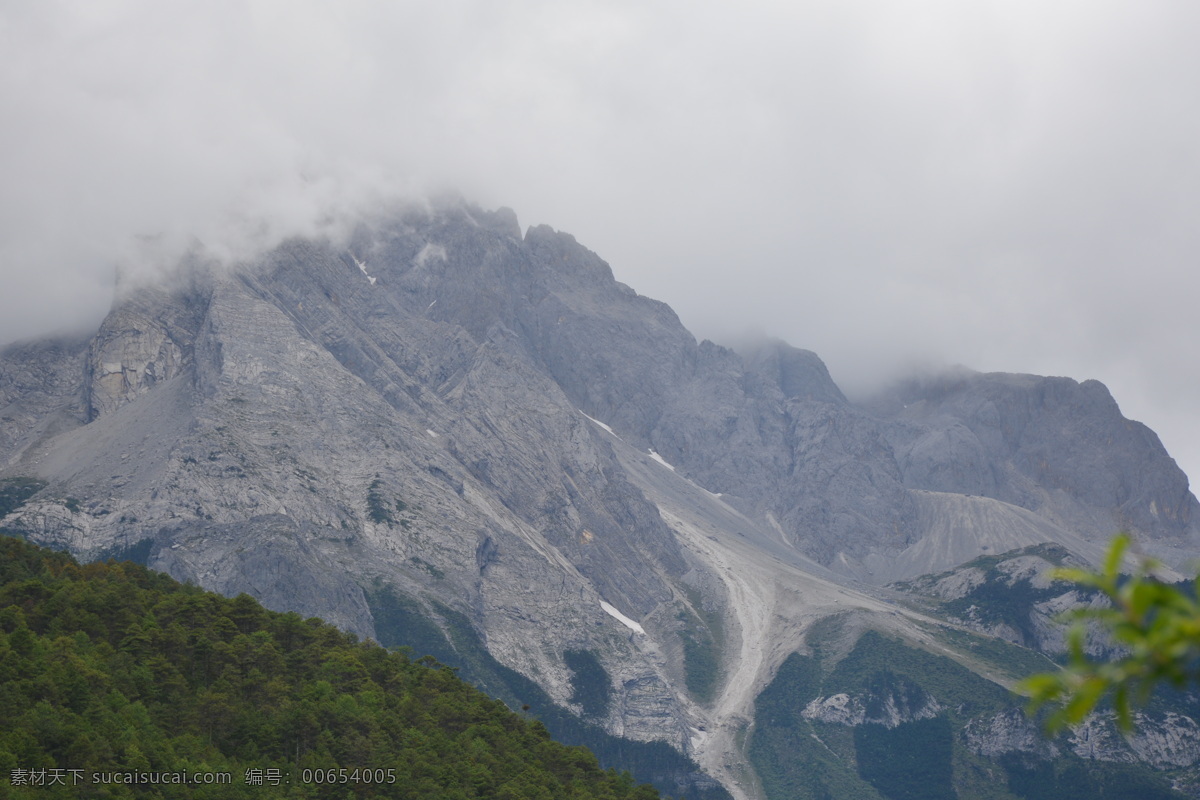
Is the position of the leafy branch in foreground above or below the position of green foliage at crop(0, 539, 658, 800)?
above

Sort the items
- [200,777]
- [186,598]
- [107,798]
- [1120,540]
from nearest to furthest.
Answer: [1120,540] → [107,798] → [200,777] → [186,598]

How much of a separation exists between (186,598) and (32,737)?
156 ft

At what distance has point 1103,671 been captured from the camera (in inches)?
460

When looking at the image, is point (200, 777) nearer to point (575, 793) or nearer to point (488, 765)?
point (488, 765)

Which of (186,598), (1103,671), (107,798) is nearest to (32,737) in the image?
(107,798)

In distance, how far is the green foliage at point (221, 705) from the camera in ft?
259

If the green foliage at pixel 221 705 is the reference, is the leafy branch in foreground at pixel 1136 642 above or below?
above

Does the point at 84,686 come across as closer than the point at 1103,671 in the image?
No

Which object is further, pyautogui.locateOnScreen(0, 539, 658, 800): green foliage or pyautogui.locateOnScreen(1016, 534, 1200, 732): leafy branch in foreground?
pyautogui.locateOnScreen(0, 539, 658, 800): green foliage

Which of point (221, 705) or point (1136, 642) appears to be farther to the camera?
point (221, 705)

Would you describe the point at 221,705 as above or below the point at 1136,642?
below

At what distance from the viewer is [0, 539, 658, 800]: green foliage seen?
7900 cm

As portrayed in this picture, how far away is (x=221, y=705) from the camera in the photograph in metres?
94.3

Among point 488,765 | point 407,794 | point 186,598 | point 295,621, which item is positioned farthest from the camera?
point 295,621
